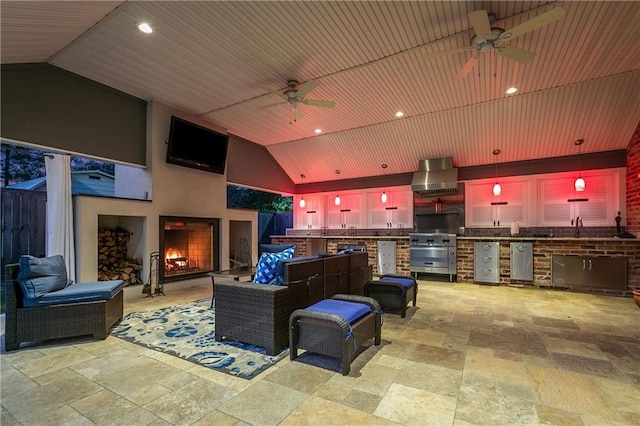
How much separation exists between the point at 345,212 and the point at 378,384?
23.8 ft

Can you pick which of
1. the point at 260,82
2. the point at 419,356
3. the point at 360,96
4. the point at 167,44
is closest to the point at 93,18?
the point at 167,44

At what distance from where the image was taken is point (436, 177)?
299 inches

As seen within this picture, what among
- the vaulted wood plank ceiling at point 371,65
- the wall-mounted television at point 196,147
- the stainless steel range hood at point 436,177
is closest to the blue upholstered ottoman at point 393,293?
the vaulted wood plank ceiling at point 371,65

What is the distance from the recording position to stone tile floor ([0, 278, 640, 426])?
1918mm

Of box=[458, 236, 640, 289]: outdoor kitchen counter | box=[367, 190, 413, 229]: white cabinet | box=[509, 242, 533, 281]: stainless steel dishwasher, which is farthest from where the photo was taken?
box=[367, 190, 413, 229]: white cabinet

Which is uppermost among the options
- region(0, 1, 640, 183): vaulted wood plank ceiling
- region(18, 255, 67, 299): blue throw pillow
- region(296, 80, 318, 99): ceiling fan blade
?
region(0, 1, 640, 183): vaulted wood plank ceiling

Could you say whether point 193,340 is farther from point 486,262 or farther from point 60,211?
point 486,262

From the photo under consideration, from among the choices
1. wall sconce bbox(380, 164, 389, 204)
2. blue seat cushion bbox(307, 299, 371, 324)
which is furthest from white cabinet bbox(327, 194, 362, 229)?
blue seat cushion bbox(307, 299, 371, 324)

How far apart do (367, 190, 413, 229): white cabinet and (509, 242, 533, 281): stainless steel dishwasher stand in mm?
2583

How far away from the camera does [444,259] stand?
7.03 m

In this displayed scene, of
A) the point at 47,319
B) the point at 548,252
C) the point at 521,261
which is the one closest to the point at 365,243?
the point at 521,261

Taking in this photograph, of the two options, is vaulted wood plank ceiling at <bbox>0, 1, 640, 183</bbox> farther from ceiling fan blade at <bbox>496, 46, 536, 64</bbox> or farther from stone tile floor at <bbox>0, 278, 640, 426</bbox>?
stone tile floor at <bbox>0, 278, 640, 426</bbox>

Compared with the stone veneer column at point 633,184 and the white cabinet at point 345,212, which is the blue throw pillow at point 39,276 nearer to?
the white cabinet at point 345,212

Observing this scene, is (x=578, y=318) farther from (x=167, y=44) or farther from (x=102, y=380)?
(x=167, y=44)
